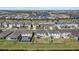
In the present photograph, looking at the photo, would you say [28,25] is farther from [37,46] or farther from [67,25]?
[37,46]

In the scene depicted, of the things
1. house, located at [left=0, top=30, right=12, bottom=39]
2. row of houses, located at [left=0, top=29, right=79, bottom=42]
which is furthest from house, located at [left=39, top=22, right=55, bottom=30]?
house, located at [left=0, top=30, right=12, bottom=39]

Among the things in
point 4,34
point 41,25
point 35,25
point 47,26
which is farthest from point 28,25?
point 4,34

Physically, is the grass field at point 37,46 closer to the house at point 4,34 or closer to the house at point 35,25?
the house at point 4,34

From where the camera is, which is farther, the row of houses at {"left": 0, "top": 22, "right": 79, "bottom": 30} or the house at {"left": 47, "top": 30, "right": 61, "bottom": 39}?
the row of houses at {"left": 0, "top": 22, "right": 79, "bottom": 30}

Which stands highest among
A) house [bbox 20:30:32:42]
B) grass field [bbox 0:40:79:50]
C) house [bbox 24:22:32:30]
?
house [bbox 24:22:32:30]

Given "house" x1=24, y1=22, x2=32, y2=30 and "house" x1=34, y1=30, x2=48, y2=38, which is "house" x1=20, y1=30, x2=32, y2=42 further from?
"house" x1=24, y1=22, x2=32, y2=30

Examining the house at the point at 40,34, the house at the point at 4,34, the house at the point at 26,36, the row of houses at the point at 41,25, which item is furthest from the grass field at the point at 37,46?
the row of houses at the point at 41,25
